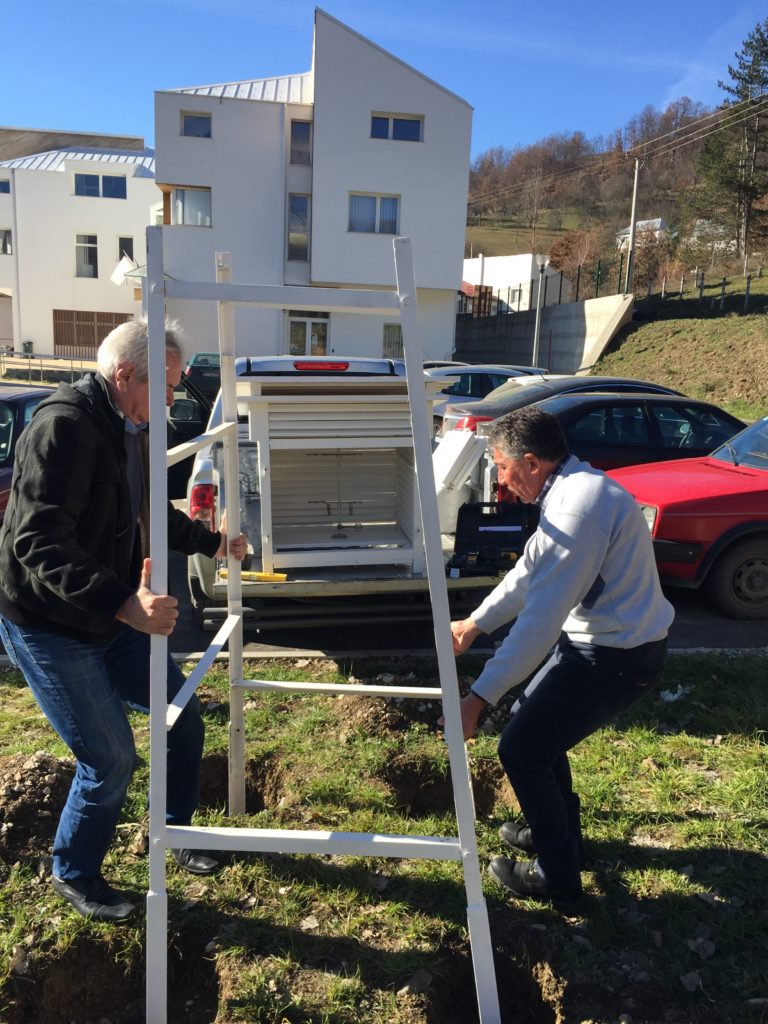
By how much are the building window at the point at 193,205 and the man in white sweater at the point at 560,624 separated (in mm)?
27756

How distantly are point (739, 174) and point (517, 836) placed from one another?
138 feet

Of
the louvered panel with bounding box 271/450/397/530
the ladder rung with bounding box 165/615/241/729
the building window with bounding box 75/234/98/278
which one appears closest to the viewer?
the ladder rung with bounding box 165/615/241/729

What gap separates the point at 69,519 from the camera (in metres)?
2.31

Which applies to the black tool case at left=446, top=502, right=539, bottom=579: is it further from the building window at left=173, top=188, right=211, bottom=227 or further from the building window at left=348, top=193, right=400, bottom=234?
the building window at left=173, top=188, right=211, bottom=227

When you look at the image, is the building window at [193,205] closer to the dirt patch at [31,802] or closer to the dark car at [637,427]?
the dark car at [637,427]

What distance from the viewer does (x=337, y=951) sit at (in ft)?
8.77

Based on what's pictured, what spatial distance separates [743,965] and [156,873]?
1902mm

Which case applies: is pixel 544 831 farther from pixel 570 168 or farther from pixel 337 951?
pixel 570 168

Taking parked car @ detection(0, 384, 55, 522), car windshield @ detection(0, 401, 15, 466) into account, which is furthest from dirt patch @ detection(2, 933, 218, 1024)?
car windshield @ detection(0, 401, 15, 466)

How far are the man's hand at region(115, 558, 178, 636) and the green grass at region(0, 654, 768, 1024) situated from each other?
48.3 inches

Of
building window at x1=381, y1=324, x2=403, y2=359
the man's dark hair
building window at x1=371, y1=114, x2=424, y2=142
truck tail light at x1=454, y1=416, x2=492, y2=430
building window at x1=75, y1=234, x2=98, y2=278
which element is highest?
building window at x1=371, y1=114, x2=424, y2=142

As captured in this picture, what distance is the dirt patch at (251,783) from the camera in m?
3.65

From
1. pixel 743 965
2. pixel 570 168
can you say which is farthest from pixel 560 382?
pixel 570 168

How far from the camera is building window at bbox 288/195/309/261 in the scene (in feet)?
93.1
